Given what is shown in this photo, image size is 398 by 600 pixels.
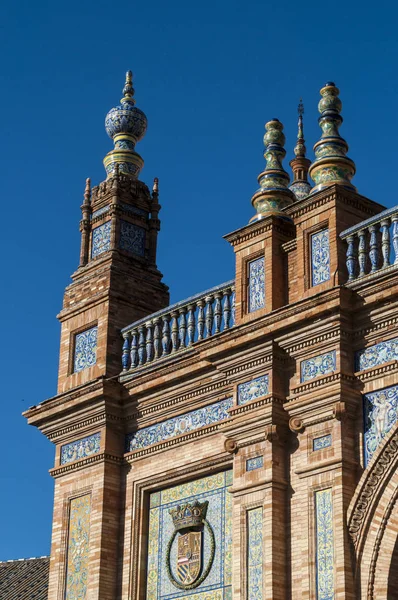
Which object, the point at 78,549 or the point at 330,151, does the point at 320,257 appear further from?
the point at 78,549

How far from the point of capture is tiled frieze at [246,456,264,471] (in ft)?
43.5

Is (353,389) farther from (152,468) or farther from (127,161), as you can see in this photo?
(127,161)

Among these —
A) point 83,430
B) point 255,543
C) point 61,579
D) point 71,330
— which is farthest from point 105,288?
point 255,543

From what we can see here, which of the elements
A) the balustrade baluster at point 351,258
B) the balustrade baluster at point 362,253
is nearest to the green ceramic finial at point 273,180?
the balustrade baluster at point 351,258

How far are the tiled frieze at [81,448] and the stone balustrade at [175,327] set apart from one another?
3.17 ft

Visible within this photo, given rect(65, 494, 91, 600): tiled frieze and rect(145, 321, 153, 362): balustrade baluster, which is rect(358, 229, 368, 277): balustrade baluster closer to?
rect(145, 321, 153, 362): balustrade baluster

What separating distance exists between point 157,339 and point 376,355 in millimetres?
3807

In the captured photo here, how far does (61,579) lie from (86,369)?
2.68 meters

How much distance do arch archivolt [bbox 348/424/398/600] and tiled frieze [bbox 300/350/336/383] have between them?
1.10 metres

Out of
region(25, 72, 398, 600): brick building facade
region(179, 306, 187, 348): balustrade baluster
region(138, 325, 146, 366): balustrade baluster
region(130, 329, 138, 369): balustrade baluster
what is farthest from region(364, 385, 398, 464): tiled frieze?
region(130, 329, 138, 369): balustrade baluster

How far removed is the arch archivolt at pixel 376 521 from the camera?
11891 millimetres

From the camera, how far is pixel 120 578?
583 inches

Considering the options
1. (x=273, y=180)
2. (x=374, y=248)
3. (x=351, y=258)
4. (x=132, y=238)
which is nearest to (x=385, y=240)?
(x=374, y=248)

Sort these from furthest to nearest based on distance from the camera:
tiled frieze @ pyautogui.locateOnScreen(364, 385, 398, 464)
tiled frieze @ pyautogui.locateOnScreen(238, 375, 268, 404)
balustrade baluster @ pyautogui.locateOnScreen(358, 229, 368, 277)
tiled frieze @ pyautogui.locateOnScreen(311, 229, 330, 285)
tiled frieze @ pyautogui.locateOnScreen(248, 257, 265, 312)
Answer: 1. tiled frieze @ pyautogui.locateOnScreen(248, 257, 265, 312)
2. tiled frieze @ pyautogui.locateOnScreen(238, 375, 268, 404)
3. tiled frieze @ pyautogui.locateOnScreen(311, 229, 330, 285)
4. balustrade baluster @ pyautogui.locateOnScreen(358, 229, 368, 277)
5. tiled frieze @ pyautogui.locateOnScreen(364, 385, 398, 464)
